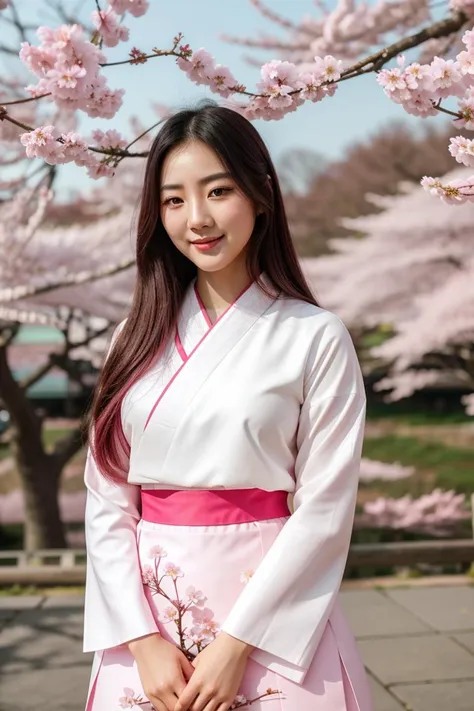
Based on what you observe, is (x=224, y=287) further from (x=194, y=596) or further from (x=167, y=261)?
(x=194, y=596)

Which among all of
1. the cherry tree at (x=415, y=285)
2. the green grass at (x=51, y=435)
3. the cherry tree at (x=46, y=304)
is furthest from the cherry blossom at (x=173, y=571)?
the green grass at (x=51, y=435)

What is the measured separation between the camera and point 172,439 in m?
1.49

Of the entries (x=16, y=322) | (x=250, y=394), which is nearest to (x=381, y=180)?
(x=16, y=322)

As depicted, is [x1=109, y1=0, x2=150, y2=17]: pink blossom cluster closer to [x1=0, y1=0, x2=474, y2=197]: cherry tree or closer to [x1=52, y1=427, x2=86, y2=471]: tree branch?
[x1=0, y1=0, x2=474, y2=197]: cherry tree

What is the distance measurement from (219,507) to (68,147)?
0.94 m

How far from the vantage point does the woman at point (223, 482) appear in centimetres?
142

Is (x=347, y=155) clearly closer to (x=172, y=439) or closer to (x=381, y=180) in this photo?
(x=381, y=180)

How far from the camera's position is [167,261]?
5.60ft

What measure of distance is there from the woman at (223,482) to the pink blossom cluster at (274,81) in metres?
0.43

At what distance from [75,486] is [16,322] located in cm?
311

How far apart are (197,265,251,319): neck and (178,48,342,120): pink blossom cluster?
1.84 feet

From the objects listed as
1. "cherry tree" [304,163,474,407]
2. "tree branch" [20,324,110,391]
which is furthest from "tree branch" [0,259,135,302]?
"cherry tree" [304,163,474,407]

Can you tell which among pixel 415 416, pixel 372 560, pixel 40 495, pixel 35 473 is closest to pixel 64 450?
pixel 35 473

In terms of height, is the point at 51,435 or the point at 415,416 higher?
the point at 51,435
